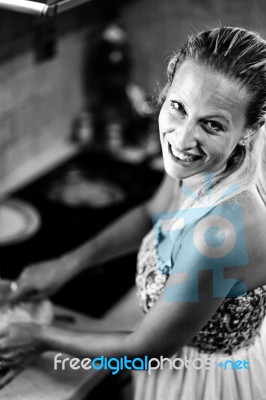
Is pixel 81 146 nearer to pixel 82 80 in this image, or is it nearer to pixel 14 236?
pixel 82 80

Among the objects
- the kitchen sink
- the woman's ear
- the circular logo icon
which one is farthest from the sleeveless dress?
the kitchen sink

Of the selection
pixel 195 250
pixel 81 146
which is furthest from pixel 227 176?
pixel 81 146

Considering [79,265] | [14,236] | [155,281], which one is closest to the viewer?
[155,281]

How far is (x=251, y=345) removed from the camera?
853 mm

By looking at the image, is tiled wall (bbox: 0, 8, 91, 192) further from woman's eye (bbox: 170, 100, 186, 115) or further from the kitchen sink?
woman's eye (bbox: 170, 100, 186, 115)

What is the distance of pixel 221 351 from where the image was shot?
0.85m

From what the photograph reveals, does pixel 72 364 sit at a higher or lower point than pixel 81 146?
lower

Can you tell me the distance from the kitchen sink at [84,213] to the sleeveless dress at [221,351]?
1.26 feet

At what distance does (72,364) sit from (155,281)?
0.72 feet

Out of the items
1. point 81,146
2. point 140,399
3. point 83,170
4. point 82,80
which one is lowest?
point 140,399

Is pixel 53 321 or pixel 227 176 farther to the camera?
pixel 53 321

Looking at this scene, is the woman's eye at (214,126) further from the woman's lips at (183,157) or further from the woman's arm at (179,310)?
the woman's arm at (179,310)

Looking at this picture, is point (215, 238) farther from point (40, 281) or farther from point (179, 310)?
point (40, 281)
